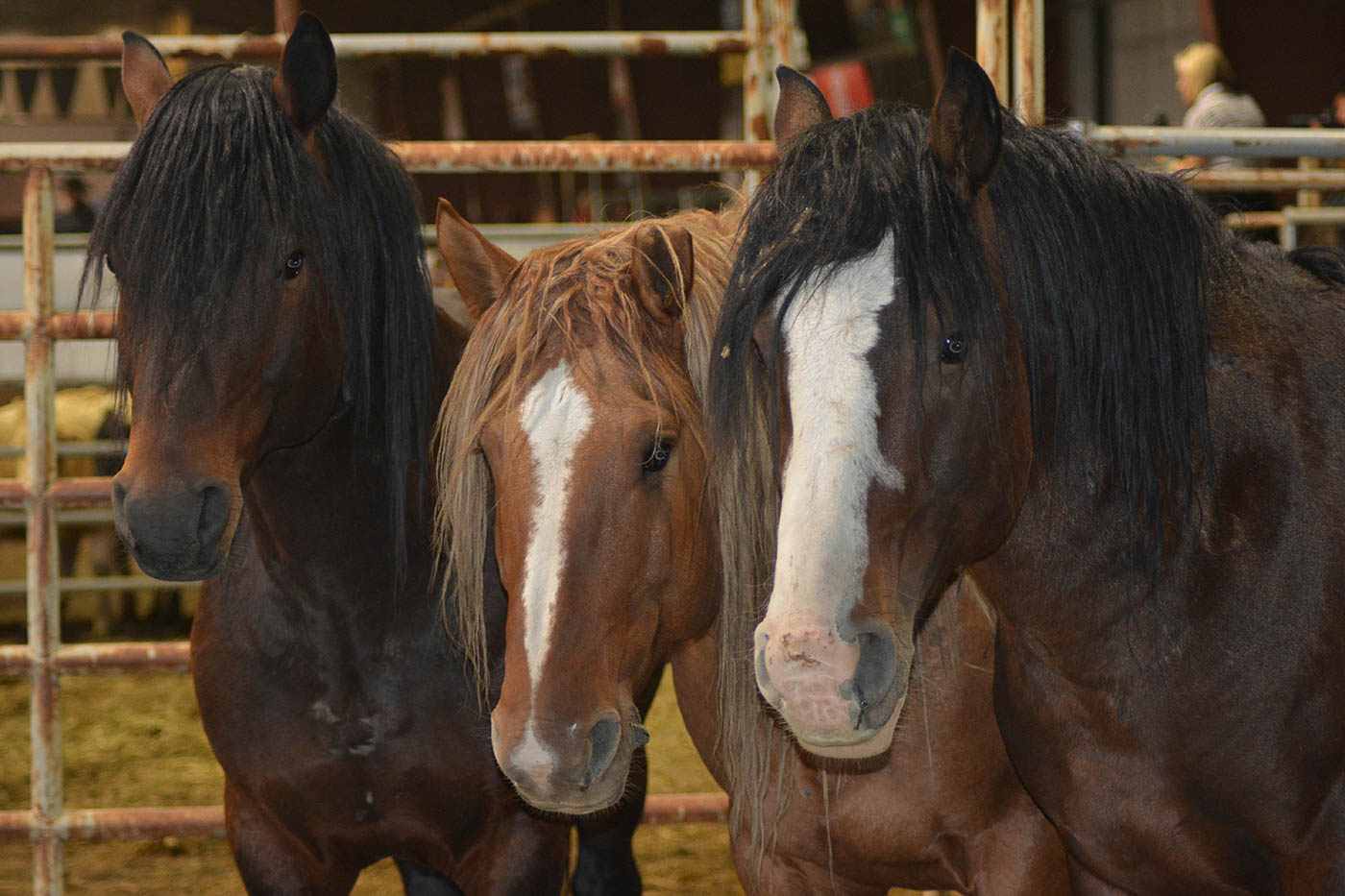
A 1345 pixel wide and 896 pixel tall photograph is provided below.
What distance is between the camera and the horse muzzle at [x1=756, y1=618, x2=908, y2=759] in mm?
1388

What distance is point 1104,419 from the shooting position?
167cm

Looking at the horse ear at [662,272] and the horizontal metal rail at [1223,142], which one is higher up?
the horizontal metal rail at [1223,142]

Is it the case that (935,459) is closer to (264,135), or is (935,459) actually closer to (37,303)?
(264,135)

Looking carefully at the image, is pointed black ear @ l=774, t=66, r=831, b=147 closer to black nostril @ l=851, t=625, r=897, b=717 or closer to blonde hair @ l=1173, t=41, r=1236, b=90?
black nostril @ l=851, t=625, r=897, b=717

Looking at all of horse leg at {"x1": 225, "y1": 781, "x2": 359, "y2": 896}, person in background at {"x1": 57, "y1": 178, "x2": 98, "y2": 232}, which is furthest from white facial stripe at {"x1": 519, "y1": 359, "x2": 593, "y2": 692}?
person in background at {"x1": 57, "y1": 178, "x2": 98, "y2": 232}

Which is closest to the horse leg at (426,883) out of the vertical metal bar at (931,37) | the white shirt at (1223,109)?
the white shirt at (1223,109)

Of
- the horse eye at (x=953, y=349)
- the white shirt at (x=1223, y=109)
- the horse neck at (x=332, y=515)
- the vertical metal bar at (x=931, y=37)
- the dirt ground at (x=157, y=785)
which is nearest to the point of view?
the horse eye at (x=953, y=349)

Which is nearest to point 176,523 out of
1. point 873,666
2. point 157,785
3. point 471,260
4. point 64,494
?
point 471,260

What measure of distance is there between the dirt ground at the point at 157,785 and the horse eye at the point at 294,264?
231cm

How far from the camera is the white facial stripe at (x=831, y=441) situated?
4.62 feet

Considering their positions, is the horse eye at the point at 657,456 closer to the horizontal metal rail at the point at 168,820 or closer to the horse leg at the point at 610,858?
the horse leg at the point at 610,858

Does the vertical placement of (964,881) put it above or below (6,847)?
above

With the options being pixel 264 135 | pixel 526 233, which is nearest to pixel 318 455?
pixel 264 135

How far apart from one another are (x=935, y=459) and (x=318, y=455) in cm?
115
